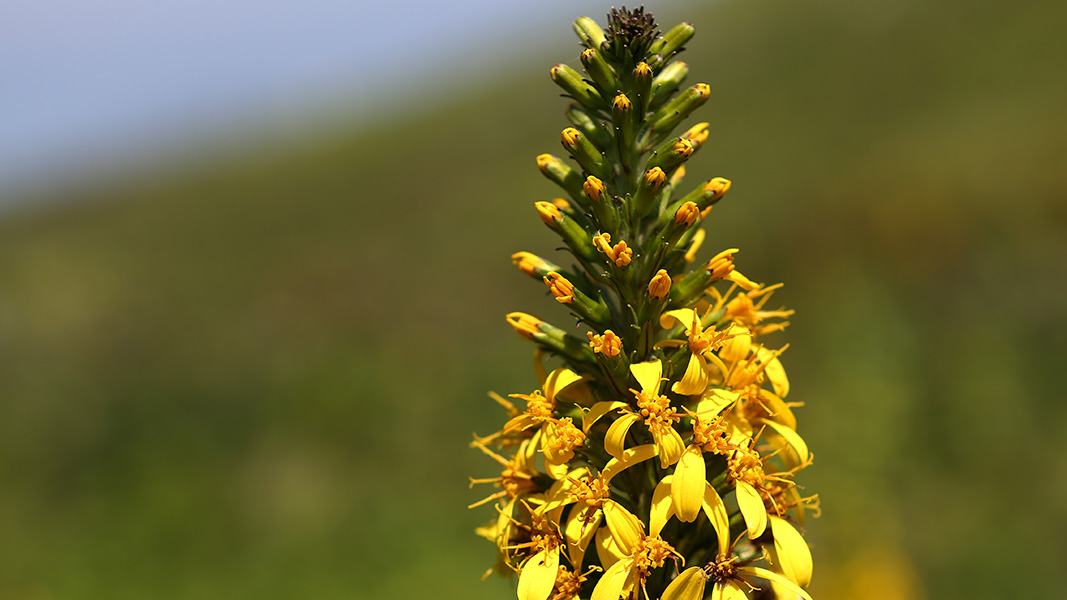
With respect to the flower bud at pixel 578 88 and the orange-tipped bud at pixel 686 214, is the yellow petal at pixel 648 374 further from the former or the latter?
the flower bud at pixel 578 88

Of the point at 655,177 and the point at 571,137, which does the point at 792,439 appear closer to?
the point at 655,177

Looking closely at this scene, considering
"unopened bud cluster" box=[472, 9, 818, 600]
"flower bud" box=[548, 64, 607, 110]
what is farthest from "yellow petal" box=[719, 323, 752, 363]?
"flower bud" box=[548, 64, 607, 110]

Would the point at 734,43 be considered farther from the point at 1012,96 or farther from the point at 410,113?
the point at 410,113

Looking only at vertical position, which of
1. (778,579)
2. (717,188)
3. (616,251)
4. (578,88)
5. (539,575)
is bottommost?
(778,579)

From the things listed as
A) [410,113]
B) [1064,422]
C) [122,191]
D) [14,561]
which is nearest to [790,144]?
[1064,422]

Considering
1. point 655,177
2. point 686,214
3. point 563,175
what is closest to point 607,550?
point 686,214

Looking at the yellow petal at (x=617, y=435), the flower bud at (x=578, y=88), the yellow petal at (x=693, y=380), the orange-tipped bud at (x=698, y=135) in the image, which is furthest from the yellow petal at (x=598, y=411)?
the flower bud at (x=578, y=88)

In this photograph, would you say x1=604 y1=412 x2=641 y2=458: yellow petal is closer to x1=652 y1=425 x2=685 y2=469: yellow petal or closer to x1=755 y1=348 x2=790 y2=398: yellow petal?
x1=652 y1=425 x2=685 y2=469: yellow petal
